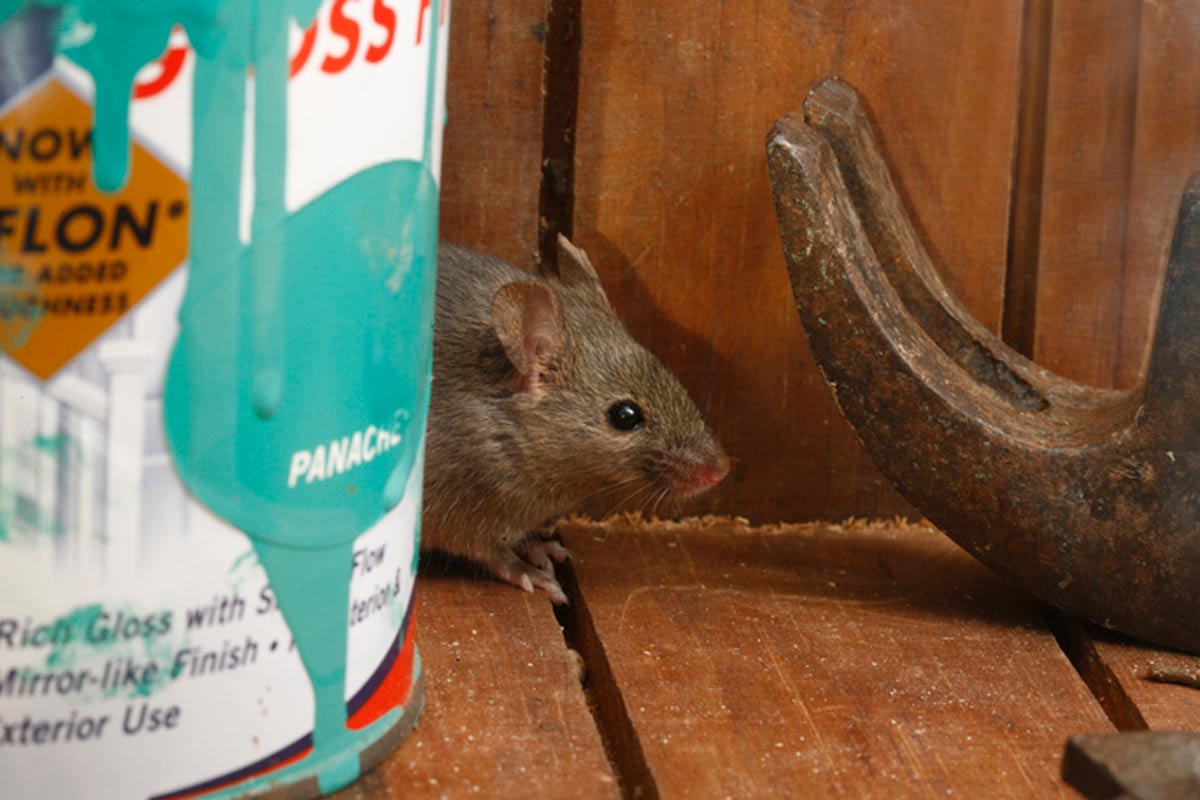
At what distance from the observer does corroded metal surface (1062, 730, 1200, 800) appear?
1.04 m

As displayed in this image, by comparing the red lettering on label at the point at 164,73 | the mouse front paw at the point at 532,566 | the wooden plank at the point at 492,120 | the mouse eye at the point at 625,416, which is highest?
the red lettering on label at the point at 164,73

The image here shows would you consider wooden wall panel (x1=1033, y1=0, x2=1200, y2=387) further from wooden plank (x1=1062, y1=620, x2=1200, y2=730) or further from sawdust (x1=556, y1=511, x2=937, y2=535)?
wooden plank (x1=1062, y1=620, x2=1200, y2=730)

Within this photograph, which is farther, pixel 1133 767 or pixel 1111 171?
pixel 1111 171

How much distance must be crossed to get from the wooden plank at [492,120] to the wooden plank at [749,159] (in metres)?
0.06

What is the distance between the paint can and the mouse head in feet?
2.36

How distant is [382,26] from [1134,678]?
3.33 feet

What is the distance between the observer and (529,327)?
1.87 meters

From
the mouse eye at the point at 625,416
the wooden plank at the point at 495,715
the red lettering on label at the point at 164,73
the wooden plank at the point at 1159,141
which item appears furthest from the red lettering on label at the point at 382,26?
the wooden plank at the point at 1159,141

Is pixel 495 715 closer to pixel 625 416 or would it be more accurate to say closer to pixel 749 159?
pixel 625 416

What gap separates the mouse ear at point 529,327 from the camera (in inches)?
71.2

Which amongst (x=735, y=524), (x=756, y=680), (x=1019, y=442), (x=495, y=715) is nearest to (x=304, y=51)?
(x=495, y=715)

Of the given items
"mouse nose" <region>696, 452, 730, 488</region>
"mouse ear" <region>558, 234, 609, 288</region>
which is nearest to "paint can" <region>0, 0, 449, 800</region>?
"mouse ear" <region>558, 234, 609, 288</region>

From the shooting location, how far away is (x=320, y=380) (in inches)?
44.9

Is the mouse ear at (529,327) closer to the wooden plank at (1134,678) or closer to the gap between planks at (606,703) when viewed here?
the gap between planks at (606,703)
